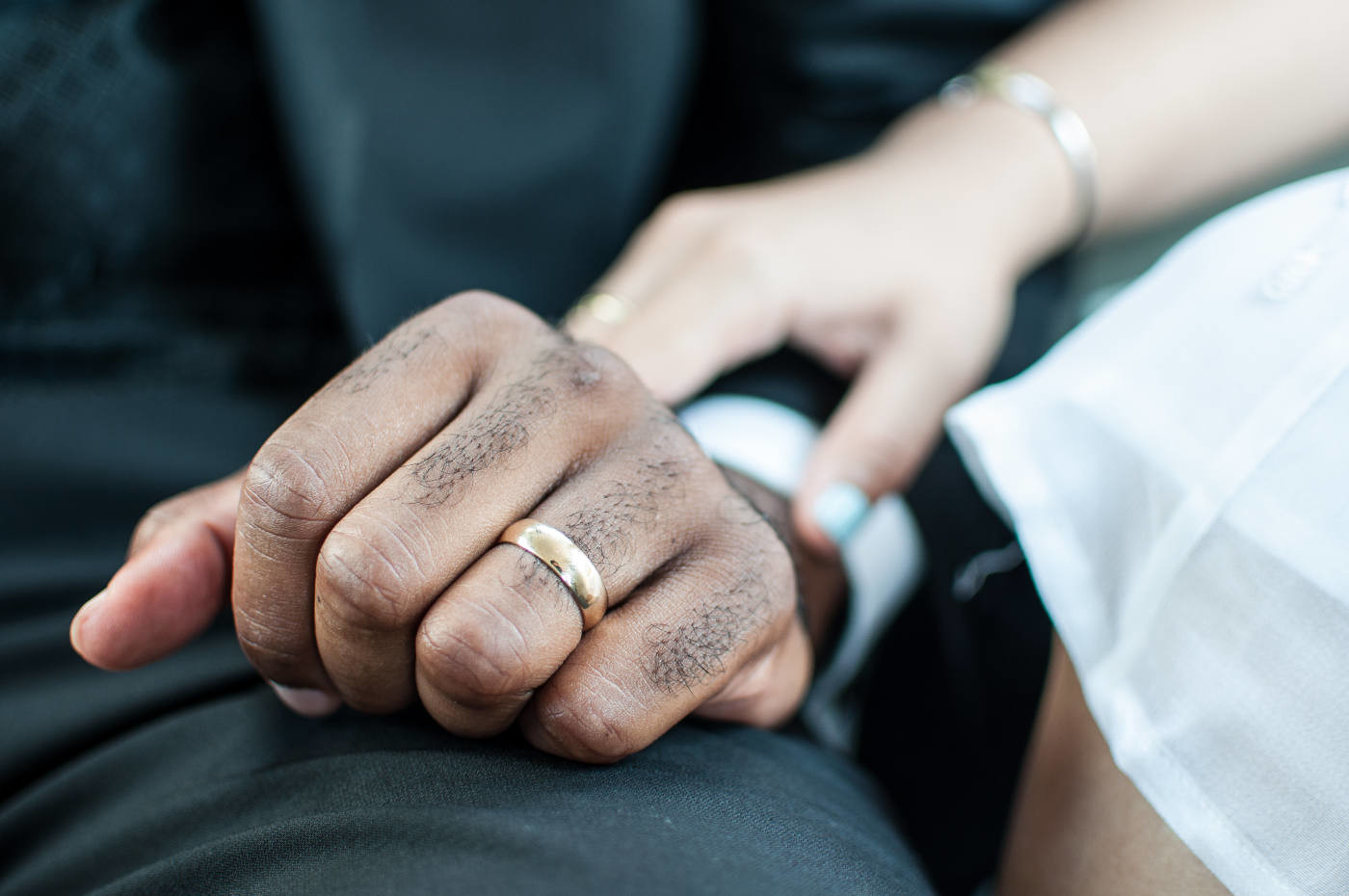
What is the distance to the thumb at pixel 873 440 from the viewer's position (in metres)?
0.63

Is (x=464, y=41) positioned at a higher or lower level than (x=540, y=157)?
higher

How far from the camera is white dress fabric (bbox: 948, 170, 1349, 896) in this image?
34 cm

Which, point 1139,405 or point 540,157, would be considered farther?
point 540,157

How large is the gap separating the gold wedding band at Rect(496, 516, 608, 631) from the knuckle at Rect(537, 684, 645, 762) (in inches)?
1.2

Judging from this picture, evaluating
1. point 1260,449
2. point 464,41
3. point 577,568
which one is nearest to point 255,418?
point 464,41

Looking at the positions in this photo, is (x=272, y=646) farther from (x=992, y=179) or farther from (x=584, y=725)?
(x=992, y=179)

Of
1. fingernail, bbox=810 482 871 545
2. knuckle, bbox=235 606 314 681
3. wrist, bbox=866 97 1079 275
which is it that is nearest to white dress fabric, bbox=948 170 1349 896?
fingernail, bbox=810 482 871 545

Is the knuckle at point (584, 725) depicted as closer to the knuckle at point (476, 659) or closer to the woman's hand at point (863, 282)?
the knuckle at point (476, 659)

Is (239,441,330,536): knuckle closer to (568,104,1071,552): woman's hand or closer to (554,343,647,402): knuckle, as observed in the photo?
(554,343,647,402): knuckle

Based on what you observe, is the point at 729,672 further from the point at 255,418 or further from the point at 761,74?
the point at 761,74

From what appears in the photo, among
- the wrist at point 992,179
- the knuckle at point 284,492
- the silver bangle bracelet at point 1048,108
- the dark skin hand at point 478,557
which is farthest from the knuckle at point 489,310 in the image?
the silver bangle bracelet at point 1048,108

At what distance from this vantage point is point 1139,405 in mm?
443

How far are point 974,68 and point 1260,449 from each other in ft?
1.97

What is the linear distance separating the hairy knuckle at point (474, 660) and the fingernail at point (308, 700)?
13 centimetres
